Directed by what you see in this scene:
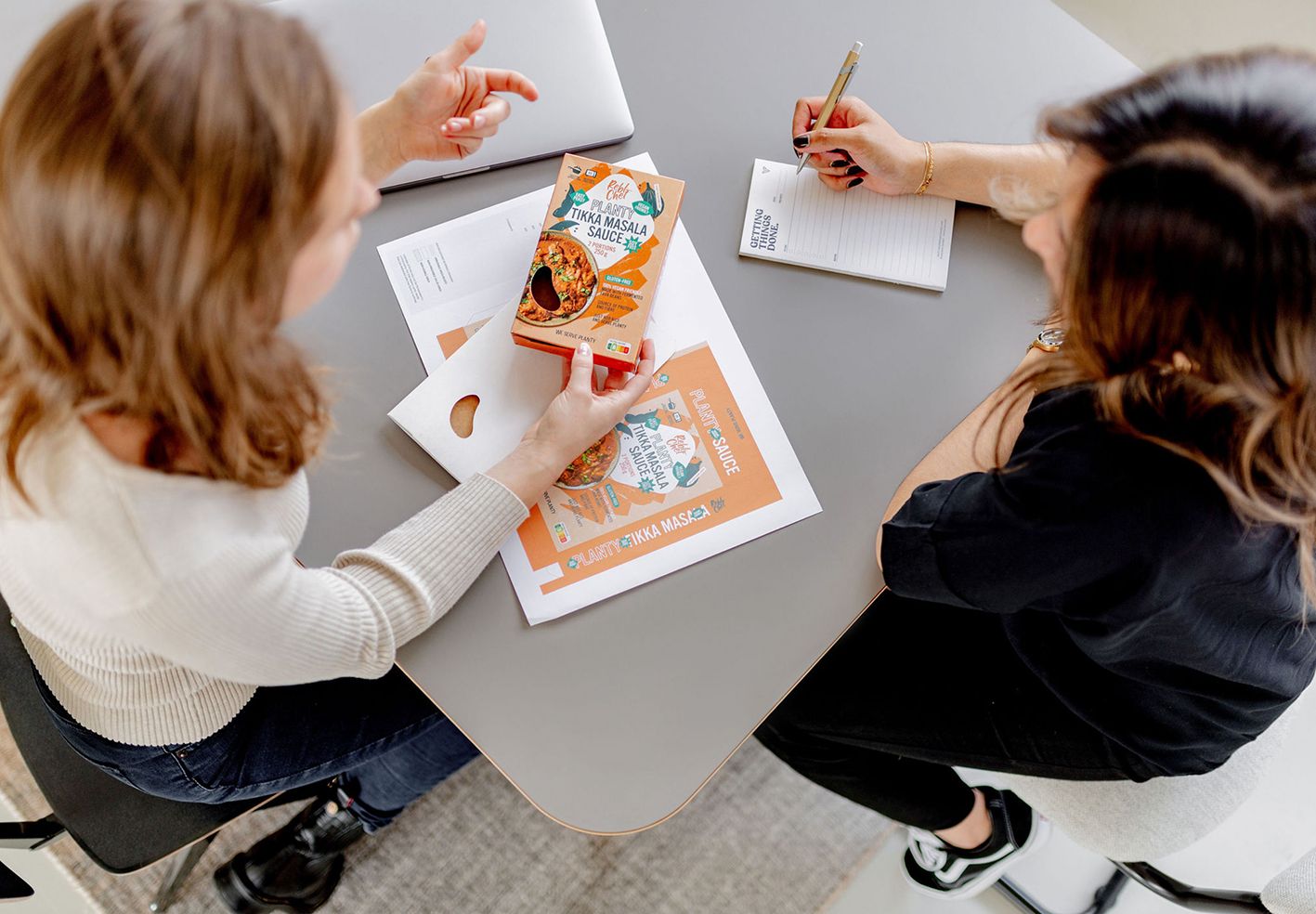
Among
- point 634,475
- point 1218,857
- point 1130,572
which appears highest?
point 634,475

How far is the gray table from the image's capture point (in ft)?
2.54

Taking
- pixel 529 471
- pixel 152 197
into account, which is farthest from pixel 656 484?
pixel 152 197

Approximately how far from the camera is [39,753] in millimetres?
894

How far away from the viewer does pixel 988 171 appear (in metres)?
0.91

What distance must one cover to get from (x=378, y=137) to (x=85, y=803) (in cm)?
81

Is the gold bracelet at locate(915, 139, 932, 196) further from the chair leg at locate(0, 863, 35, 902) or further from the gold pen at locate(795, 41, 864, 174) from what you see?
the chair leg at locate(0, 863, 35, 902)

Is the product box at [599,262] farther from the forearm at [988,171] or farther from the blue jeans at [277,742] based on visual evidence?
the blue jeans at [277,742]

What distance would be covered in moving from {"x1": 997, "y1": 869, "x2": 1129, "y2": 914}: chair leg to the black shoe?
3.59 feet

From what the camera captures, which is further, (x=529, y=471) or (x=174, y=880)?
(x=174, y=880)

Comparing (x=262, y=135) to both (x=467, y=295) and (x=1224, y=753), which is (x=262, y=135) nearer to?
(x=467, y=295)

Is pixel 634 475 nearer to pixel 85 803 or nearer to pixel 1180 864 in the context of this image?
pixel 85 803

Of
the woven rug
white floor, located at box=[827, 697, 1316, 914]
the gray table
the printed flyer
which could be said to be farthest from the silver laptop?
white floor, located at box=[827, 697, 1316, 914]

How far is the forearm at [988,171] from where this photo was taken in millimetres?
910

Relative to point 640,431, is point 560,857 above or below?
below
